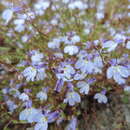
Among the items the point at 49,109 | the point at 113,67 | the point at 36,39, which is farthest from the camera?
the point at 36,39

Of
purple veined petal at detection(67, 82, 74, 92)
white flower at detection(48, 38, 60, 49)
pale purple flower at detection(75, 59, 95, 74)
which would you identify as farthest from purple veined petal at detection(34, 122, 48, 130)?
white flower at detection(48, 38, 60, 49)

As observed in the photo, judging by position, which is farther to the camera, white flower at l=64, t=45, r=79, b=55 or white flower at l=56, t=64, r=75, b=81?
white flower at l=64, t=45, r=79, b=55

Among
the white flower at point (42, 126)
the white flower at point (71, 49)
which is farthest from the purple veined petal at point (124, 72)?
the white flower at point (42, 126)

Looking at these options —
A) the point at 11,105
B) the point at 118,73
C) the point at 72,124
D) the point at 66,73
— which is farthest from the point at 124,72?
the point at 11,105

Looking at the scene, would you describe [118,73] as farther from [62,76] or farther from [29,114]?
[29,114]

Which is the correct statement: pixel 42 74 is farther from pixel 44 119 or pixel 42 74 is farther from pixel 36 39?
pixel 36 39

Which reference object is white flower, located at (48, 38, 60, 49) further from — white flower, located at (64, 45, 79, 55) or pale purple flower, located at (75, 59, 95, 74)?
pale purple flower, located at (75, 59, 95, 74)

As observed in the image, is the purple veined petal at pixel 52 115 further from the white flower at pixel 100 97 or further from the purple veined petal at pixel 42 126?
the white flower at pixel 100 97

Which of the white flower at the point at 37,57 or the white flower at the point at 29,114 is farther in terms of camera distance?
the white flower at the point at 37,57

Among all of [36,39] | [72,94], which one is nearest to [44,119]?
[72,94]

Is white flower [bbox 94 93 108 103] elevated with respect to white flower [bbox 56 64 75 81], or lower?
lower

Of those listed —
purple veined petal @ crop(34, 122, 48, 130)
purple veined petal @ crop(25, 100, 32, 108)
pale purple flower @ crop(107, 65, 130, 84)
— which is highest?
pale purple flower @ crop(107, 65, 130, 84)
